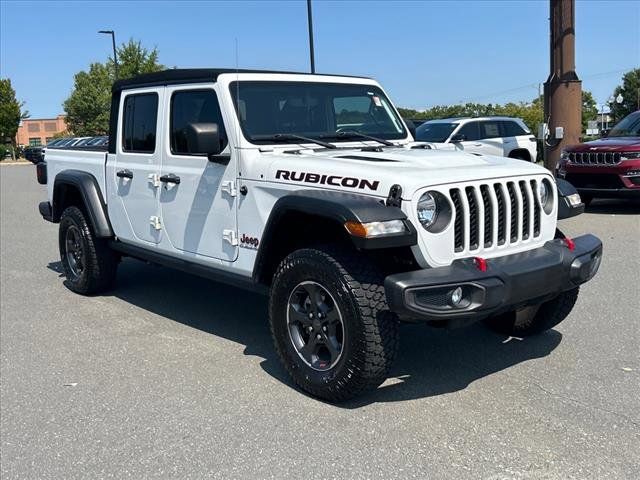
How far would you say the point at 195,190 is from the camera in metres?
4.77

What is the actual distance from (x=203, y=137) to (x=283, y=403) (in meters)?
1.70

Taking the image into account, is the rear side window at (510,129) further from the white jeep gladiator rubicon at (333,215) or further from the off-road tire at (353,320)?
the off-road tire at (353,320)

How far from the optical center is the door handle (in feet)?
16.3

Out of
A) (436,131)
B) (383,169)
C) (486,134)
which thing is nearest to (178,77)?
(383,169)

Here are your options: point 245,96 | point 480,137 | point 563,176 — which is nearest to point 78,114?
point 480,137

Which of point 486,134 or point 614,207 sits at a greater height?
point 486,134

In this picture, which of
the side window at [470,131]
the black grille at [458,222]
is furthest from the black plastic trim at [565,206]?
the side window at [470,131]

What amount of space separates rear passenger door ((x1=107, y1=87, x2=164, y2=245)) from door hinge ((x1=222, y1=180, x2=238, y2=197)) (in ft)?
3.04

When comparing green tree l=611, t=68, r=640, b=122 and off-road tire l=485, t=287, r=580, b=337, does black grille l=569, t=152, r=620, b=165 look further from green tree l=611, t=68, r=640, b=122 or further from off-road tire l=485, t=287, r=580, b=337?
green tree l=611, t=68, r=640, b=122

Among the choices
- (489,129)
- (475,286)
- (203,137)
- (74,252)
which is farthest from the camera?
(489,129)

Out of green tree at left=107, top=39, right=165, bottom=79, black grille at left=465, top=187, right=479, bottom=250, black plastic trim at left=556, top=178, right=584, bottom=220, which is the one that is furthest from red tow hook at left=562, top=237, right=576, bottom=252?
green tree at left=107, top=39, right=165, bottom=79

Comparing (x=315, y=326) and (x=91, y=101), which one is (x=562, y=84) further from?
(x=91, y=101)

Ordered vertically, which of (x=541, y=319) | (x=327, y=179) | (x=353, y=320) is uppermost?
(x=327, y=179)

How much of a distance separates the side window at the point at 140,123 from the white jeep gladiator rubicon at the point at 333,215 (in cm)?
2
